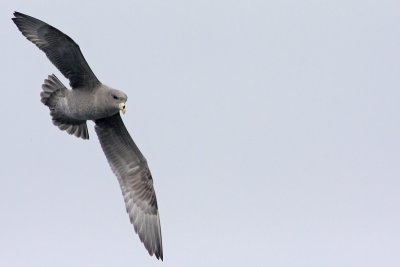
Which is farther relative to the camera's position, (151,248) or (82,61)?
(151,248)

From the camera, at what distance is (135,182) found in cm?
1892

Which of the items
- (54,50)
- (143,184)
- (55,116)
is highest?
(54,50)

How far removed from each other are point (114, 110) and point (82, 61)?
1.08 m

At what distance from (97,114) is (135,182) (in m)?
2.31

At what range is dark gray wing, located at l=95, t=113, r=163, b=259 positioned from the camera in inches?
734

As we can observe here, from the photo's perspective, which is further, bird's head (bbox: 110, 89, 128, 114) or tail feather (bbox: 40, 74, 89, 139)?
tail feather (bbox: 40, 74, 89, 139)

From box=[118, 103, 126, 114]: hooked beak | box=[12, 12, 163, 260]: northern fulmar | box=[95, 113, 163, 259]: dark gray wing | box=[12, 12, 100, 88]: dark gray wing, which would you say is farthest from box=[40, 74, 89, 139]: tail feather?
box=[118, 103, 126, 114]: hooked beak

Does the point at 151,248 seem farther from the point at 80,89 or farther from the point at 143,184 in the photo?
the point at 80,89

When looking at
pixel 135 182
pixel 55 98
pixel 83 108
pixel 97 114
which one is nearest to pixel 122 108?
pixel 97 114

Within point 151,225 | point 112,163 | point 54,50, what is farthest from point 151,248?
point 54,50

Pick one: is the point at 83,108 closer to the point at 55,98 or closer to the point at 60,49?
the point at 55,98

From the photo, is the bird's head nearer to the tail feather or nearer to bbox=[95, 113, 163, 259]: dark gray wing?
the tail feather

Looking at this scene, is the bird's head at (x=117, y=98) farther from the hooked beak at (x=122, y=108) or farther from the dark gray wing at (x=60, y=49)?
the dark gray wing at (x=60, y=49)

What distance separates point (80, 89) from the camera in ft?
56.5
